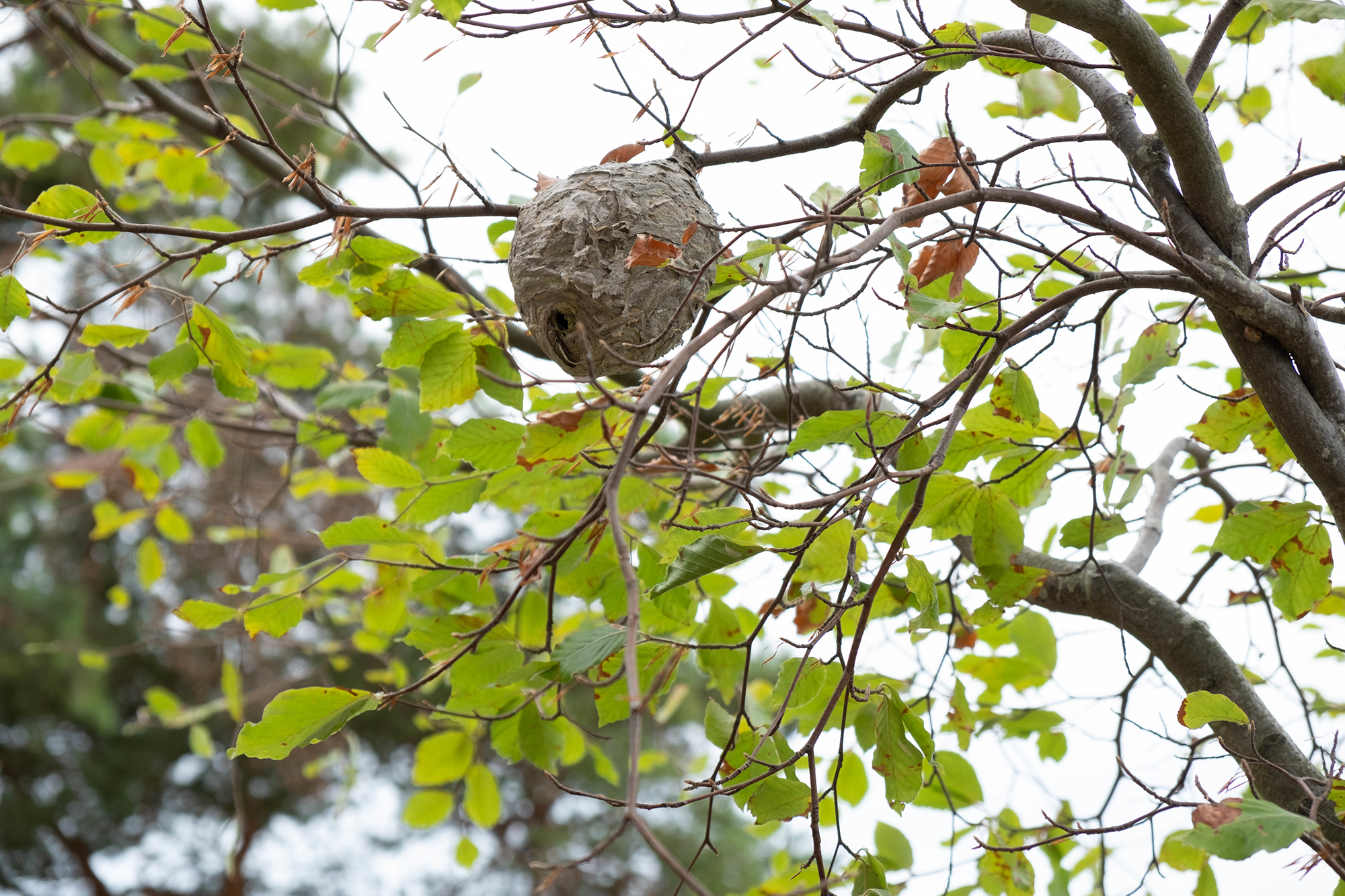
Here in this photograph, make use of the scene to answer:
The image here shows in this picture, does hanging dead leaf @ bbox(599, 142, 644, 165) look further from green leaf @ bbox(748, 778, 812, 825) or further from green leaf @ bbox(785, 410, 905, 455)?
green leaf @ bbox(748, 778, 812, 825)

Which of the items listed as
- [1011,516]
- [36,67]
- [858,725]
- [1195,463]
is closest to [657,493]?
[858,725]

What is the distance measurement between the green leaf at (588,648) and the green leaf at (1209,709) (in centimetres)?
46

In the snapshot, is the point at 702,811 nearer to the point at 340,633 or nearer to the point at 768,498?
A: the point at 340,633

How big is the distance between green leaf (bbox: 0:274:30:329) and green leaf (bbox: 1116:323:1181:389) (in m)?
1.05

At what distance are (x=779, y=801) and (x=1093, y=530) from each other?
17.0 inches

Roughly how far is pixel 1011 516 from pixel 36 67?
25.1 ft

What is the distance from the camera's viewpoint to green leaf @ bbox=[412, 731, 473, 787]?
1365 millimetres

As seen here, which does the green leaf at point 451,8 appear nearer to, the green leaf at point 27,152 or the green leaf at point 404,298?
the green leaf at point 404,298

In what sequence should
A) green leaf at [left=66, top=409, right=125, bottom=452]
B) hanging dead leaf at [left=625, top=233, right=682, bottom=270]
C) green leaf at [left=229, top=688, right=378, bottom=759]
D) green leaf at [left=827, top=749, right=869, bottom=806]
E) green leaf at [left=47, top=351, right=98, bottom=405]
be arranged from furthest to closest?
green leaf at [left=66, top=409, right=125, bottom=452]
green leaf at [left=827, top=749, right=869, bottom=806]
green leaf at [left=47, top=351, right=98, bottom=405]
green leaf at [left=229, top=688, right=378, bottom=759]
hanging dead leaf at [left=625, top=233, right=682, bottom=270]

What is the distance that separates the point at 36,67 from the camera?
6285mm

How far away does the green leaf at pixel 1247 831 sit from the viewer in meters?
0.57

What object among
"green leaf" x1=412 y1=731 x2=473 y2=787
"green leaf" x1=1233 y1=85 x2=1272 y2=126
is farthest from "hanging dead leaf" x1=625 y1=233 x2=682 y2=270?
"green leaf" x1=1233 y1=85 x2=1272 y2=126

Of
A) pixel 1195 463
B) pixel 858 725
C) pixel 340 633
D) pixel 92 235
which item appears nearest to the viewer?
pixel 92 235

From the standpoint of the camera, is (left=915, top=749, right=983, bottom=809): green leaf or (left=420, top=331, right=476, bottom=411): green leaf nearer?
(left=420, top=331, right=476, bottom=411): green leaf
